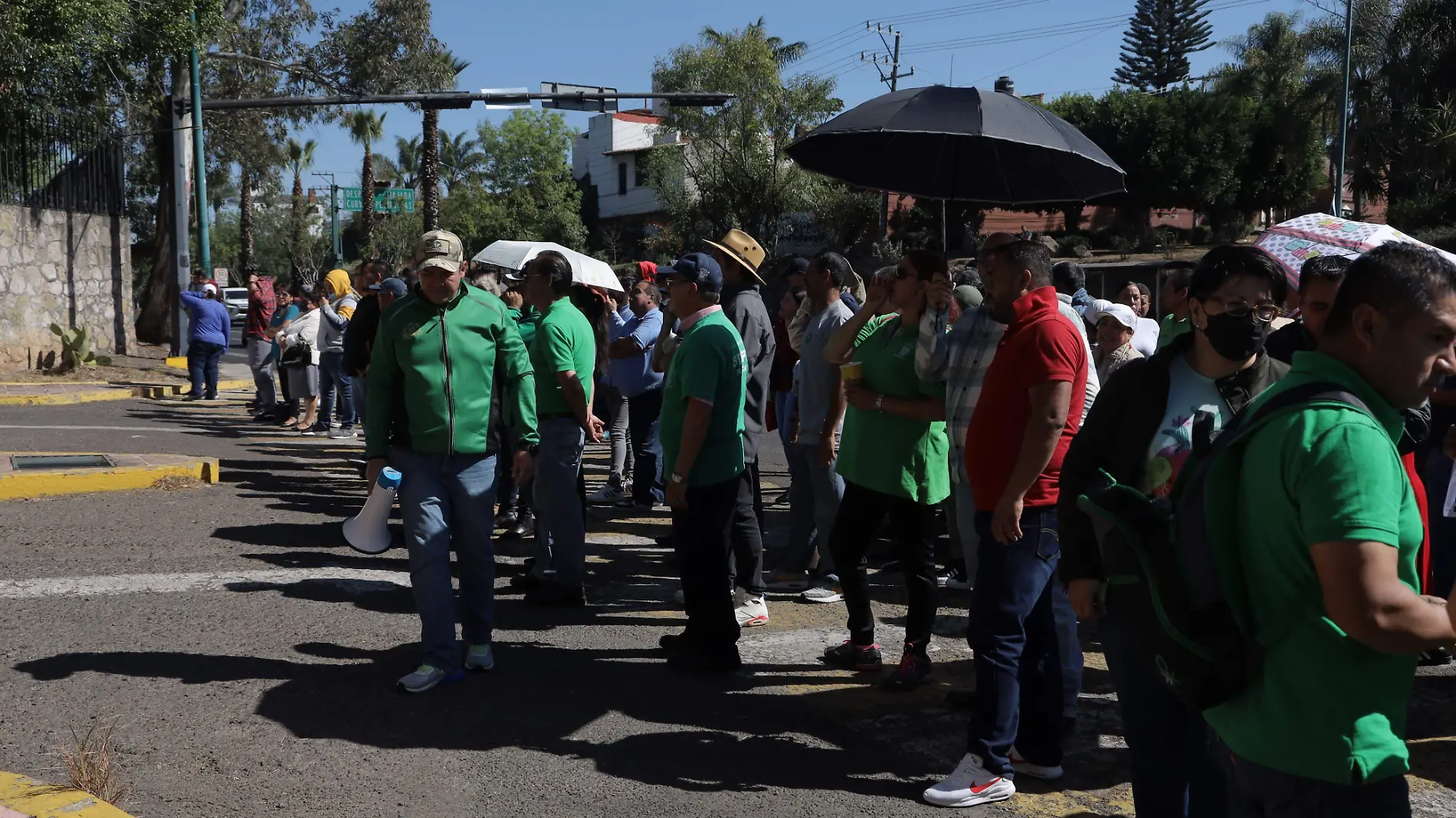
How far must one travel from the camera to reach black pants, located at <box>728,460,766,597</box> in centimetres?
622

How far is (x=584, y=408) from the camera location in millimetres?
6770

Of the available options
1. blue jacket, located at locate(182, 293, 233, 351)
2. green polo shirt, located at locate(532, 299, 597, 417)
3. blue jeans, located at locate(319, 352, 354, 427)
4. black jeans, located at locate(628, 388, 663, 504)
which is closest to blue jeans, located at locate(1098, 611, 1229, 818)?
green polo shirt, located at locate(532, 299, 597, 417)

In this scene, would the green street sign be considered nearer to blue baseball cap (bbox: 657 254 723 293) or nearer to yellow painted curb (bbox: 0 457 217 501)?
yellow painted curb (bbox: 0 457 217 501)

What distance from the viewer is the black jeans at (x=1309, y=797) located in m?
2.23

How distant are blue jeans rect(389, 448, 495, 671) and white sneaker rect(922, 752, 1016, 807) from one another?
220 centimetres

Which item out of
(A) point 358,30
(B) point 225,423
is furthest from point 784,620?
(A) point 358,30

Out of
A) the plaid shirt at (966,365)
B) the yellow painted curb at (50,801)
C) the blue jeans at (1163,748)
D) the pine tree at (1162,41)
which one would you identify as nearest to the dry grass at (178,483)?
the yellow painted curb at (50,801)

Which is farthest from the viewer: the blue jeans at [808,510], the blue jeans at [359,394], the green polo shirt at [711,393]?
the blue jeans at [359,394]

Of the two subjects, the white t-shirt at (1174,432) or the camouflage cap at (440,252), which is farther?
the camouflage cap at (440,252)

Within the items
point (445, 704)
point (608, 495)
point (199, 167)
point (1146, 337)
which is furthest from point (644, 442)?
point (199, 167)

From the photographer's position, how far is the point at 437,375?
536 cm

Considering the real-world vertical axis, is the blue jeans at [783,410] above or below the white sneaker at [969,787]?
above

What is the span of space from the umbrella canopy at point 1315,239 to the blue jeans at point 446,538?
3.38 m

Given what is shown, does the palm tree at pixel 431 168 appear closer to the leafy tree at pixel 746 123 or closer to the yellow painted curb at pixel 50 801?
the leafy tree at pixel 746 123
